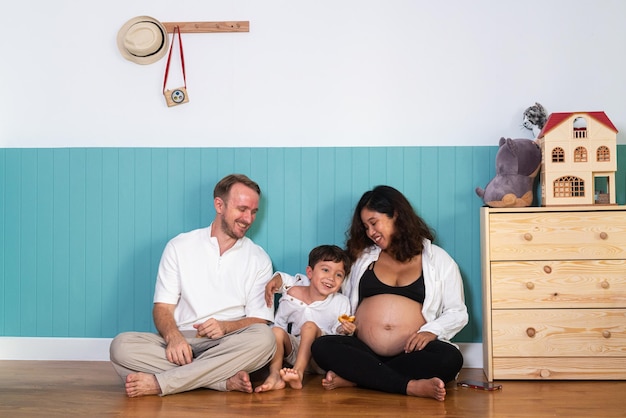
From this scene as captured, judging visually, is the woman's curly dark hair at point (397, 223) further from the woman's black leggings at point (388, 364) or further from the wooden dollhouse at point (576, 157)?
the wooden dollhouse at point (576, 157)

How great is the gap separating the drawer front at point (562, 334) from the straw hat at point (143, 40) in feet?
7.07

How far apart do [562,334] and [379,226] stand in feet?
3.09

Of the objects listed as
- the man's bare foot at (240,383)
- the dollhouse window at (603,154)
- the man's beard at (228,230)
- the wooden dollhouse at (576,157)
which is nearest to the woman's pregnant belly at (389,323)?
the man's bare foot at (240,383)

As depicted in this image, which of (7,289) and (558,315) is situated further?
(7,289)

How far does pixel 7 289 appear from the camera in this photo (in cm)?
370

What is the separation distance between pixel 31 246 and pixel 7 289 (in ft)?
0.85

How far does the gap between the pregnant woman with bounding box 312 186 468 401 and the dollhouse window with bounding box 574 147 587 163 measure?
0.74m

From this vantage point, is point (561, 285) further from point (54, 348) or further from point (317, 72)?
point (54, 348)

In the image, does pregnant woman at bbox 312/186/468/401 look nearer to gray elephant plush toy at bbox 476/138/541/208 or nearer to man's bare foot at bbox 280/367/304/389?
man's bare foot at bbox 280/367/304/389

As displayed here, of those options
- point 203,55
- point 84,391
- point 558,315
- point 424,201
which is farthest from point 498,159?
point 84,391

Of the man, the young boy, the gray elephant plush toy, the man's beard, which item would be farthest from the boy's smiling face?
the gray elephant plush toy

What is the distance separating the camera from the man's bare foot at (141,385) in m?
2.85

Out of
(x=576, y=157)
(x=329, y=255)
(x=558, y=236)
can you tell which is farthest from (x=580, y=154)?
(x=329, y=255)

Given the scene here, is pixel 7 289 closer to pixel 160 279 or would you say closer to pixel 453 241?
pixel 160 279
